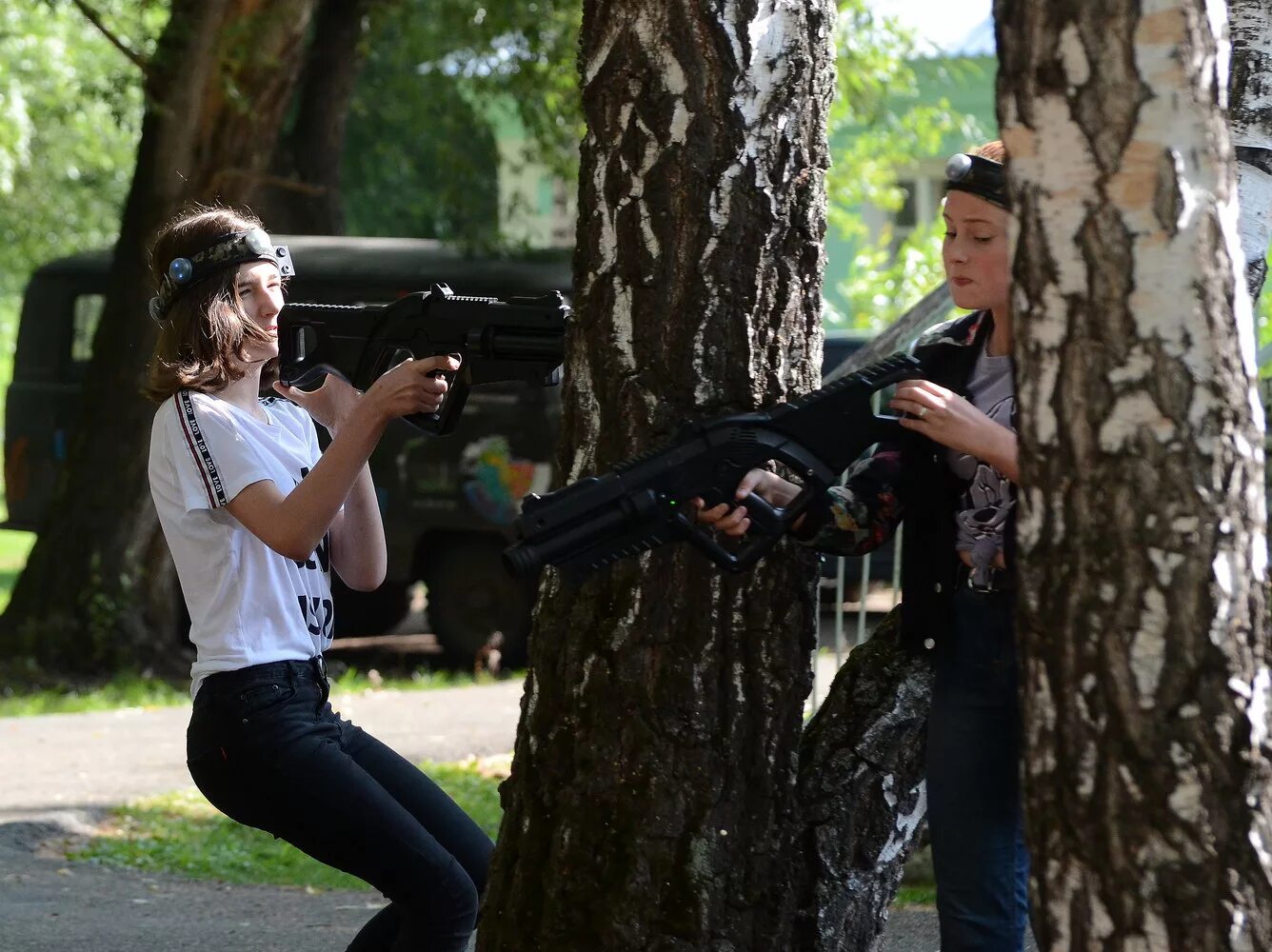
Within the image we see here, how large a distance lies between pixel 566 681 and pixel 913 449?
786mm

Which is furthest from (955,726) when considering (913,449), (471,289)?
(471,289)

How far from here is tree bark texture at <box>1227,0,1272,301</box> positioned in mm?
3646

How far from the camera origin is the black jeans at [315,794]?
3.18 m

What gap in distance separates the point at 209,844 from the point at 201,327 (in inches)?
147

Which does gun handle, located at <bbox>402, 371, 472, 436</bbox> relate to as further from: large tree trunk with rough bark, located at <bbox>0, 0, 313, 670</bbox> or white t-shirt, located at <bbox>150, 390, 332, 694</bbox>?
large tree trunk with rough bark, located at <bbox>0, 0, 313, 670</bbox>

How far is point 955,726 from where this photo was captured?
10.3ft

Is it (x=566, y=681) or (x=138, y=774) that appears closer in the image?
(x=566, y=681)

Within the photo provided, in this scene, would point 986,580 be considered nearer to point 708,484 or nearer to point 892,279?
point 708,484

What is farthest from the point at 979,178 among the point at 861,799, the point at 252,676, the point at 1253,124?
the point at 252,676

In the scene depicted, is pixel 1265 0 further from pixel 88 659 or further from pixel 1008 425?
pixel 88 659

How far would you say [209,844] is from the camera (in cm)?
673

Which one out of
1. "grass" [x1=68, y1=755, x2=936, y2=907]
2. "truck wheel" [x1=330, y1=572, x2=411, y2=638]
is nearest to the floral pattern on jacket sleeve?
"grass" [x1=68, y1=755, x2=936, y2=907]

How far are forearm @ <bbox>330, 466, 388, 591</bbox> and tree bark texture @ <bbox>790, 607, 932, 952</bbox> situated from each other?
0.96m

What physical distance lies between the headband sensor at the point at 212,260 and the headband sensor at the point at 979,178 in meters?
1.38
